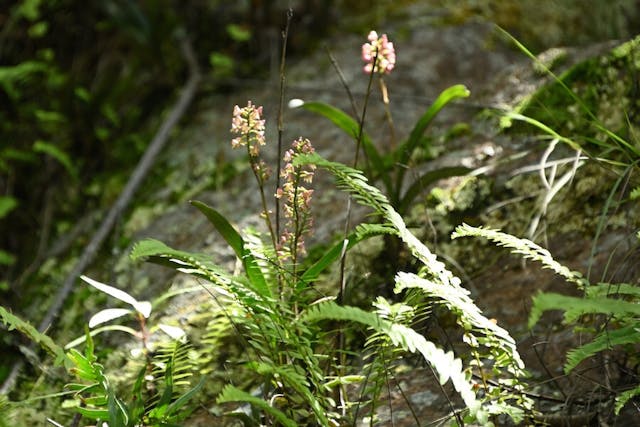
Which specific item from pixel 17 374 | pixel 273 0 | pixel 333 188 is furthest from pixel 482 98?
pixel 17 374

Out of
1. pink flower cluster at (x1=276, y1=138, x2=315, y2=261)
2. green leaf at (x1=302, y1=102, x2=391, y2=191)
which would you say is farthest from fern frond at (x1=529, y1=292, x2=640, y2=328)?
green leaf at (x1=302, y1=102, x2=391, y2=191)

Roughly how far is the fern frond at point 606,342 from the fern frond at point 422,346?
25 centimetres

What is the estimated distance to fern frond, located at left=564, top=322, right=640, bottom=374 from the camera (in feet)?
4.61

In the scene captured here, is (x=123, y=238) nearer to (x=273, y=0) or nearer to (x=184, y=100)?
(x=184, y=100)

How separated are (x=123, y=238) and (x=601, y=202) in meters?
2.08

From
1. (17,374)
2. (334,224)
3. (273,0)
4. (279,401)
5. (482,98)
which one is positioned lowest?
(17,374)

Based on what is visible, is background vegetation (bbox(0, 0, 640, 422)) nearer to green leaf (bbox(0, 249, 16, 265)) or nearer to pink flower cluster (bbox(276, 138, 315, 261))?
green leaf (bbox(0, 249, 16, 265))

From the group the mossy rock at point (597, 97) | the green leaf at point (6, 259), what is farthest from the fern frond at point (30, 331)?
the mossy rock at point (597, 97)

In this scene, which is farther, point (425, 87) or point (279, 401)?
point (425, 87)

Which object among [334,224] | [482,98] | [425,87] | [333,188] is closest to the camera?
[334,224]

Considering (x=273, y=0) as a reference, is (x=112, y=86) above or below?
below

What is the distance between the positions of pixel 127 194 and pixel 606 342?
252cm

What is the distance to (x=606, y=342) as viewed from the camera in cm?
142

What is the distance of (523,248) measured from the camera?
1564mm
